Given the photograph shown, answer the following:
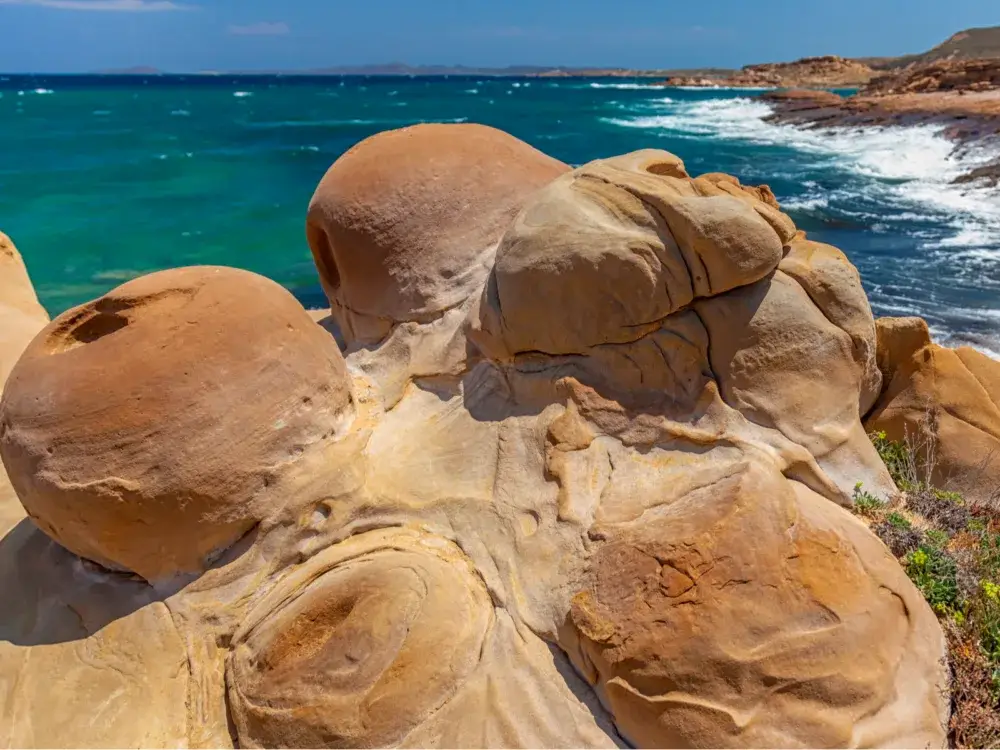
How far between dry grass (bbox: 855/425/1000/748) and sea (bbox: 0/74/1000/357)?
4.49 meters

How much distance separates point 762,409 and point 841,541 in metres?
0.70

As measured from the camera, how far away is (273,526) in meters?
3.50

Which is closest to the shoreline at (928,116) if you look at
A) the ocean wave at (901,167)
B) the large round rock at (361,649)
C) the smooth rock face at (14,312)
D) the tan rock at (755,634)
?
the ocean wave at (901,167)

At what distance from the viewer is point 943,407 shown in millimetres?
4234

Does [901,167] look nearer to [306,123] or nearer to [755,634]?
[755,634]

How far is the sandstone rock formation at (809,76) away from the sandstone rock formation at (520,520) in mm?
71512

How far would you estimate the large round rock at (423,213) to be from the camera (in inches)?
175

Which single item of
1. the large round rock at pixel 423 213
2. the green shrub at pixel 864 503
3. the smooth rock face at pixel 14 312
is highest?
the large round rock at pixel 423 213

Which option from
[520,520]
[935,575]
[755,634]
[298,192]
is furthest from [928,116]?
[755,634]

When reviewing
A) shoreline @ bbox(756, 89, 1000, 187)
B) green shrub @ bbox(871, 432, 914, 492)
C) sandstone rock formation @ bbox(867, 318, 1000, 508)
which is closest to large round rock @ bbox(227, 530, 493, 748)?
green shrub @ bbox(871, 432, 914, 492)

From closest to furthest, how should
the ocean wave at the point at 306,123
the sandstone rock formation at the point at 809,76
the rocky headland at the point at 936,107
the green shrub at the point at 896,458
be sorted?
1. the green shrub at the point at 896,458
2. the rocky headland at the point at 936,107
3. the ocean wave at the point at 306,123
4. the sandstone rock formation at the point at 809,76

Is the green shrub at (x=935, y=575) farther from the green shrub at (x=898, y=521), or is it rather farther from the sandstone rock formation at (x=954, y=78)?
the sandstone rock formation at (x=954, y=78)

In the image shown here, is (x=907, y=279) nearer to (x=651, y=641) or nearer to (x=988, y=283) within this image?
(x=988, y=283)

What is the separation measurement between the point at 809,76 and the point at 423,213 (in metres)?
80.3
